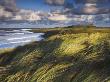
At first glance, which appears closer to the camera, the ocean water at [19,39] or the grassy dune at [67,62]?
the grassy dune at [67,62]

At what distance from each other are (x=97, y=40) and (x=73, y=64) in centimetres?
147

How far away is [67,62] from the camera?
6422 millimetres

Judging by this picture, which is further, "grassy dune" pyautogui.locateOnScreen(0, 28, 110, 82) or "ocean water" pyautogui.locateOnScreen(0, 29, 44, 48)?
"ocean water" pyautogui.locateOnScreen(0, 29, 44, 48)

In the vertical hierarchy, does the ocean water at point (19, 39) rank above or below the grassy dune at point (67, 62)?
below

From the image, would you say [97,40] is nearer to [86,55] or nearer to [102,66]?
[86,55]

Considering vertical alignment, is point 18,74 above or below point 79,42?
below

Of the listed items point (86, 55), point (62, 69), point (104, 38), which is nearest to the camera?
point (62, 69)

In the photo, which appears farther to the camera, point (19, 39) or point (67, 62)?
point (19, 39)

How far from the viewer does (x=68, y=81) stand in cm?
559

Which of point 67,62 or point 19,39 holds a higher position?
point 67,62

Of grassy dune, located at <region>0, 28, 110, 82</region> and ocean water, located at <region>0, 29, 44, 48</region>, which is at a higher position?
grassy dune, located at <region>0, 28, 110, 82</region>

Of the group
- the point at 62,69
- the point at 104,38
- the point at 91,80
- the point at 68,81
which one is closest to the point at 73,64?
the point at 62,69

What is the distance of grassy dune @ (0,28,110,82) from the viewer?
554 centimetres

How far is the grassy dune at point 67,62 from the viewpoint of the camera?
5543 millimetres
